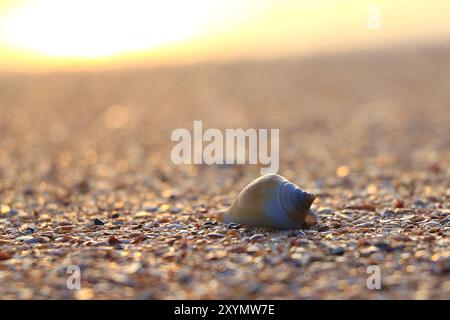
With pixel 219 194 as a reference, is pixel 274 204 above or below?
above

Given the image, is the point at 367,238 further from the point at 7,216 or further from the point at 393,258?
the point at 7,216

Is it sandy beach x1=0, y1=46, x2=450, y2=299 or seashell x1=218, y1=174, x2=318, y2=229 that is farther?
seashell x1=218, y1=174, x2=318, y2=229

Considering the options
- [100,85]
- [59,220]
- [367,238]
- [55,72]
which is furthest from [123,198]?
[55,72]

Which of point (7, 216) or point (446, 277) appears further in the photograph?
point (7, 216)

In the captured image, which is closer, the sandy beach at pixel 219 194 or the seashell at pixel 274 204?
the sandy beach at pixel 219 194

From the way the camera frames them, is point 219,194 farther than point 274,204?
Yes
